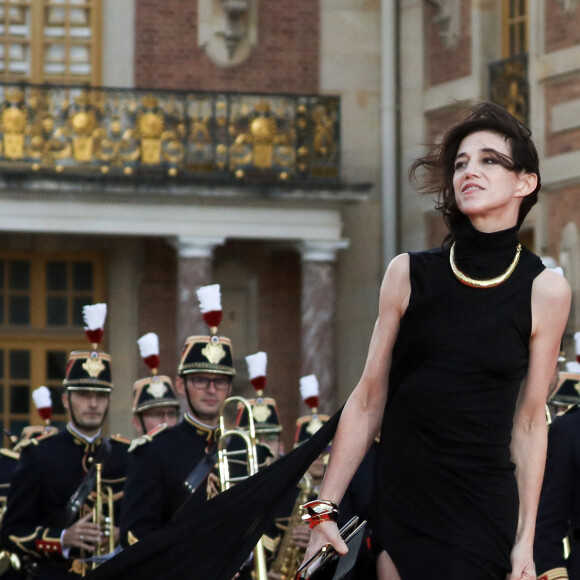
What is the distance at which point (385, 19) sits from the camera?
71.3ft

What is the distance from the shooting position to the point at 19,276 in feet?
70.6

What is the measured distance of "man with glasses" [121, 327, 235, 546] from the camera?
27.2ft

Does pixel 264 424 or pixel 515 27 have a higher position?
pixel 515 27

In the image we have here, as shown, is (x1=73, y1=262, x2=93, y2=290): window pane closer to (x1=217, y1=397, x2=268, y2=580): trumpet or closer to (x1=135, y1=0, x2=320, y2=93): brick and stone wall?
(x1=135, y1=0, x2=320, y2=93): brick and stone wall

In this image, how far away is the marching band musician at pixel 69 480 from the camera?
9258 mm

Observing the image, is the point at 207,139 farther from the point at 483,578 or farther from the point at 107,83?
the point at 483,578

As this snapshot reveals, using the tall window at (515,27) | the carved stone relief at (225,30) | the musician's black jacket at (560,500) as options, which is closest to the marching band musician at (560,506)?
the musician's black jacket at (560,500)

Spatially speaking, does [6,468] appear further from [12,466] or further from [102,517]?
[102,517]

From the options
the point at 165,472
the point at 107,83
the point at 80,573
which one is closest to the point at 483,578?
the point at 165,472

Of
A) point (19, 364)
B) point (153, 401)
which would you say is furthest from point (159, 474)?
point (19, 364)

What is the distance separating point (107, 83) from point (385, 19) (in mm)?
3348

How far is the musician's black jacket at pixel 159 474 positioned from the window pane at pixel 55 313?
42.4 feet

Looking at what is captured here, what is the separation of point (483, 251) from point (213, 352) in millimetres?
4578

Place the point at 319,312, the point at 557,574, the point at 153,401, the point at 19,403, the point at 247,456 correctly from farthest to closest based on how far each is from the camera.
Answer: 1. the point at 19,403
2. the point at 319,312
3. the point at 153,401
4. the point at 247,456
5. the point at 557,574
